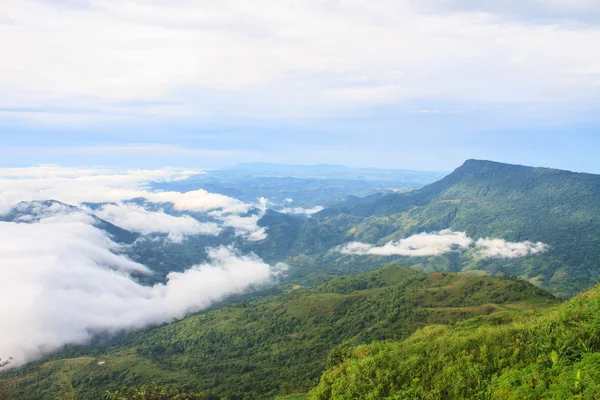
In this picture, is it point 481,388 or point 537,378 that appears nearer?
point 537,378

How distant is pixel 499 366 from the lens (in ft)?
152

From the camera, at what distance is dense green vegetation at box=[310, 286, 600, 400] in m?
36.8

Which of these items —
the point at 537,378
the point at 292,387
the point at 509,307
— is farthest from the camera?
the point at 509,307

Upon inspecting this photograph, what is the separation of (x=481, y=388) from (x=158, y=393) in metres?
106

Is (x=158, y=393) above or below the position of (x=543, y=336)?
below

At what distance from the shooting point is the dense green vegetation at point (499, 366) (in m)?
36.8

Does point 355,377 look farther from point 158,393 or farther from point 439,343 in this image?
point 158,393

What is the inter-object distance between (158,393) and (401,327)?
124 meters

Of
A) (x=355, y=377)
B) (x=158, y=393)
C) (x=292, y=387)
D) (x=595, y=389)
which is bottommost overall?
(x=292, y=387)

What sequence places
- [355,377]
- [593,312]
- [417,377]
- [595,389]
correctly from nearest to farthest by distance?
1. [595,389]
2. [593,312]
3. [417,377]
4. [355,377]

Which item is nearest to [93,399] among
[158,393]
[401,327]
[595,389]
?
[158,393]

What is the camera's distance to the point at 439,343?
5981cm

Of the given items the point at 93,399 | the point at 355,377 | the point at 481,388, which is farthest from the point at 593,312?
the point at 93,399

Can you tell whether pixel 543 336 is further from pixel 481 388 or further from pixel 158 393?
pixel 158 393
